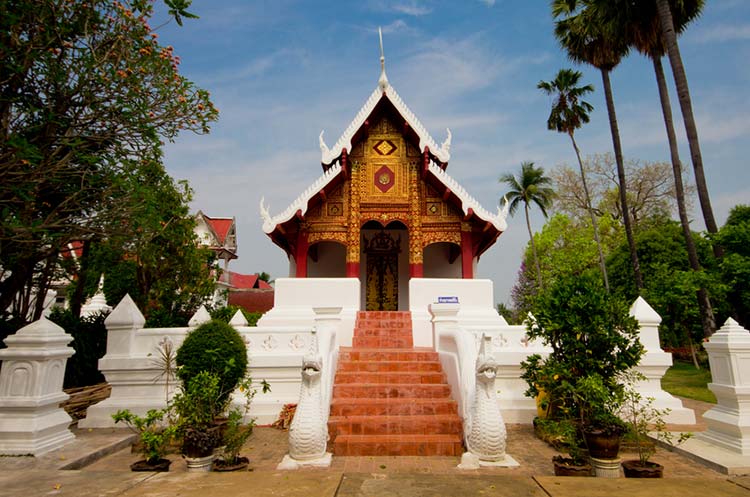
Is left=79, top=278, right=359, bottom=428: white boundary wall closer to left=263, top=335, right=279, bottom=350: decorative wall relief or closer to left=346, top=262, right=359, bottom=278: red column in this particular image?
left=263, top=335, right=279, bottom=350: decorative wall relief

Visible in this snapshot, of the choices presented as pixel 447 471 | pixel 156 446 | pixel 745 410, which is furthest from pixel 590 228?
pixel 156 446

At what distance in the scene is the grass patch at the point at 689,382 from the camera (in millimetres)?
10217

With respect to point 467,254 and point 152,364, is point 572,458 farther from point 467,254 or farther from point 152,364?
point 467,254

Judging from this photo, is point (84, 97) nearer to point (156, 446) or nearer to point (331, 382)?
point (156, 446)

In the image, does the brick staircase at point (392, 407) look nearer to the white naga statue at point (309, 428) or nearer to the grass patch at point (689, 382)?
the white naga statue at point (309, 428)

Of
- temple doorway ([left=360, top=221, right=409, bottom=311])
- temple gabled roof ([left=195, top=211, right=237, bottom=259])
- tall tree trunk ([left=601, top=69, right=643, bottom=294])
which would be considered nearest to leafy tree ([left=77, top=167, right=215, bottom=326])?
temple doorway ([left=360, top=221, right=409, bottom=311])

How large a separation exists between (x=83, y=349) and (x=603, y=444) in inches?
357

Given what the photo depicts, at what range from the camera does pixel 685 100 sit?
41.3 feet

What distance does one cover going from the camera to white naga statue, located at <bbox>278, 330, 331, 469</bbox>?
4934 mm

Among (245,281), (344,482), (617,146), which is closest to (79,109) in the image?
(344,482)

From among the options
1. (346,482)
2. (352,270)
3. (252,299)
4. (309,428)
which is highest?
(252,299)

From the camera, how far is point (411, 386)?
22.1 ft

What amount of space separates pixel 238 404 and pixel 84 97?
501cm

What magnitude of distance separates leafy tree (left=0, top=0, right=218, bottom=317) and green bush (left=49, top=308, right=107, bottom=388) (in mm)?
2559
